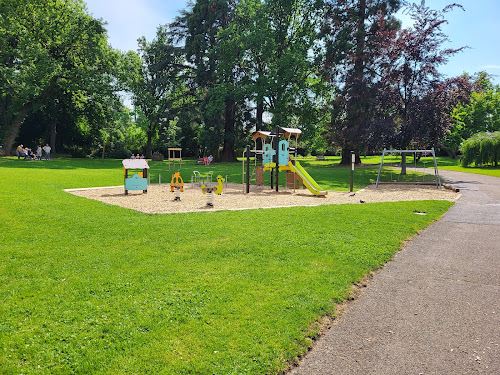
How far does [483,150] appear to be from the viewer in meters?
32.8

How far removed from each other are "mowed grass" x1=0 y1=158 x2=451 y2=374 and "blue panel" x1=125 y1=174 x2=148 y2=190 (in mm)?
5324

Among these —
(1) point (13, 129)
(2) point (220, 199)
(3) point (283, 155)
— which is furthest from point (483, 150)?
(1) point (13, 129)

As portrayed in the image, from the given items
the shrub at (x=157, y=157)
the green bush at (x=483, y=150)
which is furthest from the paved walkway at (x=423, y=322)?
the shrub at (x=157, y=157)

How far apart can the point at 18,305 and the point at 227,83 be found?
37695mm

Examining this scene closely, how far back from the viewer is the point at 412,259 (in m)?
6.17

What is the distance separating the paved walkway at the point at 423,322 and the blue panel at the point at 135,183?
10.8 m

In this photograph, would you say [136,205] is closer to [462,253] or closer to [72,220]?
[72,220]

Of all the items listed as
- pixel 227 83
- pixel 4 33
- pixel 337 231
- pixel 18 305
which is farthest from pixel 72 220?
pixel 4 33

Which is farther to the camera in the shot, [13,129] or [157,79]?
[157,79]

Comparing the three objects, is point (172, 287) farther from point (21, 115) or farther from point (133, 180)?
point (21, 115)

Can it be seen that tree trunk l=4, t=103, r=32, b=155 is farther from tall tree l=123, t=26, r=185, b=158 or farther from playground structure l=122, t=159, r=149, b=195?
playground structure l=122, t=159, r=149, b=195

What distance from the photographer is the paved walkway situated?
3.12 m

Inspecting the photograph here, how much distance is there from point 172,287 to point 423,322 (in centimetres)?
307

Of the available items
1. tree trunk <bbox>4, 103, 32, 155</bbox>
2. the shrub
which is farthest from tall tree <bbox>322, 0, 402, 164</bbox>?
tree trunk <bbox>4, 103, 32, 155</bbox>
